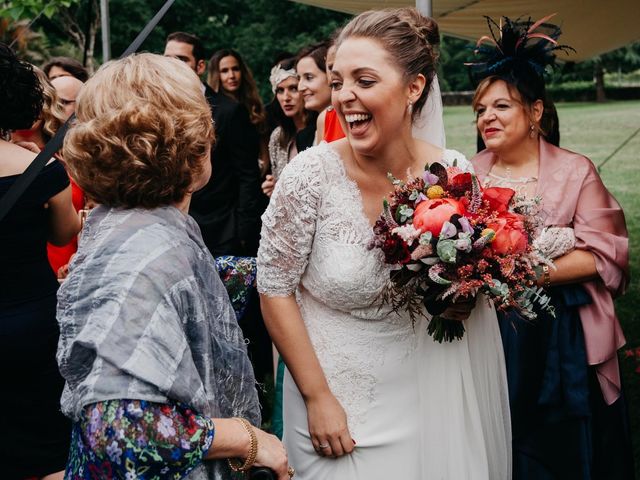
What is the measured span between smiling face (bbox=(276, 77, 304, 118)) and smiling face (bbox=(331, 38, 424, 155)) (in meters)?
3.40

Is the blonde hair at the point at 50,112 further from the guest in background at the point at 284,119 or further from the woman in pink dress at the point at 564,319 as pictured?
the woman in pink dress at the point at 564,319

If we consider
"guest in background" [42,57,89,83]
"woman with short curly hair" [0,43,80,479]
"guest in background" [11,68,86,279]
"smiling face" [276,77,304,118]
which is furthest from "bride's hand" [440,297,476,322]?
"smiling face" [276,77,304,118]

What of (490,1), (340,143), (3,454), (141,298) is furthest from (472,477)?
(490,1)

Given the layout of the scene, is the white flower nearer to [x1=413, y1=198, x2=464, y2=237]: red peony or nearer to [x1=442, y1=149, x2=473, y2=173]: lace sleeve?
[x1=413, y1=198, x2=464, y2=237]: red peony

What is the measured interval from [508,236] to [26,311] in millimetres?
1797

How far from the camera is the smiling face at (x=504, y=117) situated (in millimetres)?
3598

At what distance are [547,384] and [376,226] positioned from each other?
154cm

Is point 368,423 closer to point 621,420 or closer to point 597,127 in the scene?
point 621,420

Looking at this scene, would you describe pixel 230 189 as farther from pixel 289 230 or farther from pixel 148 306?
pixel 148 306

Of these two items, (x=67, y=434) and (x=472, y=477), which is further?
(x=67, y=434)

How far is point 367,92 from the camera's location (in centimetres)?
246

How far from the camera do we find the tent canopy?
5992 mm

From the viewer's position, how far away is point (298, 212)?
2541 mm

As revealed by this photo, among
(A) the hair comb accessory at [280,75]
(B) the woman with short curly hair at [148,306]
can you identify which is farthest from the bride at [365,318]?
(A) the hair comb accessory at [280,75]
